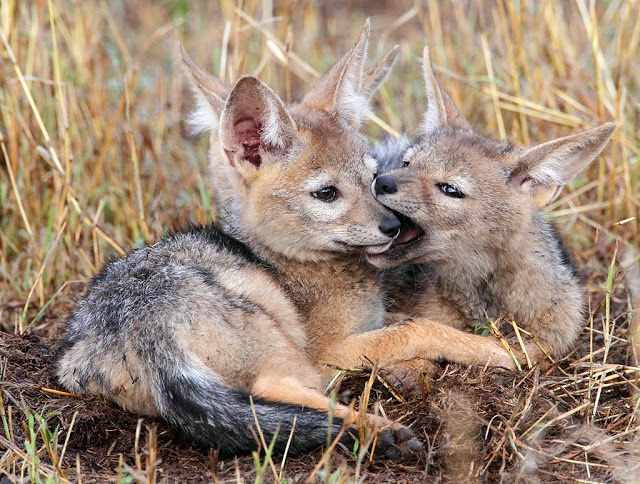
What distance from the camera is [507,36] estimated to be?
6516 mm

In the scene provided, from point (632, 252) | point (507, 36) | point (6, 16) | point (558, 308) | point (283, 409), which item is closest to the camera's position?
point (283, 409)

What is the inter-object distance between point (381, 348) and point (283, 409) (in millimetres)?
994

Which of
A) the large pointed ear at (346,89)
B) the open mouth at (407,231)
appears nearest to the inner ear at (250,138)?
the large pointed ear at (346,89)

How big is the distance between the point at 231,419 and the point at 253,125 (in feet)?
5.75

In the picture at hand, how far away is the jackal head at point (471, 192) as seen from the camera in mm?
4543

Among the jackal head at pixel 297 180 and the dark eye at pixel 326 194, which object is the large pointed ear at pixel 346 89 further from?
the dark eye at pixel 326 194

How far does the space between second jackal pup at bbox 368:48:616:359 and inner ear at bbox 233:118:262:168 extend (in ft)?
2.34

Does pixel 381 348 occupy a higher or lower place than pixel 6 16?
lower

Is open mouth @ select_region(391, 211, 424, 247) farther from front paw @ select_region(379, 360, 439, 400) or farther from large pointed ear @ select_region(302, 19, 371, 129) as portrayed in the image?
large pointed ear @ select_region(302, 19, 371, 129)

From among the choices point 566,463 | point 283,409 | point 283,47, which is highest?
point 283,47

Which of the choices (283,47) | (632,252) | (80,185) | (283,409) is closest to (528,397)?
(283,409)

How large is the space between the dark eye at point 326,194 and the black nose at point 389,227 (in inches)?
12.4

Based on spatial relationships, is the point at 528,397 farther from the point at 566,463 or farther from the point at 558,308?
the point at 558,308

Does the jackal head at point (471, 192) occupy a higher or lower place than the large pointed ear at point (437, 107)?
lower
